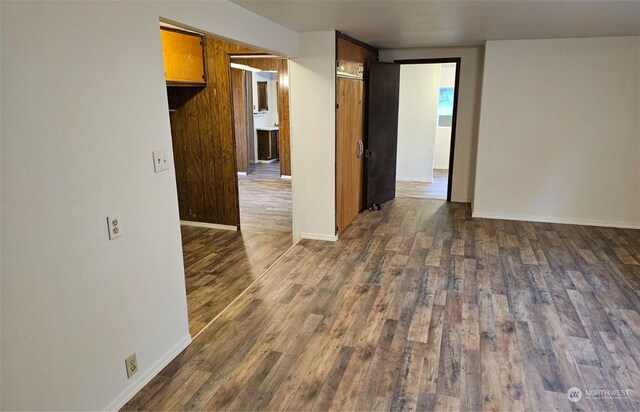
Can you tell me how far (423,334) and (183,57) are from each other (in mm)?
3727

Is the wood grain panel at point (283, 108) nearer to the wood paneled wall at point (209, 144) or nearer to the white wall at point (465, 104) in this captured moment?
the white wall at point (465, 104)

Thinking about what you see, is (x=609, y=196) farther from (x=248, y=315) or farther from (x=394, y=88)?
(x=248, y=315)

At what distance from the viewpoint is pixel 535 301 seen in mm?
3215

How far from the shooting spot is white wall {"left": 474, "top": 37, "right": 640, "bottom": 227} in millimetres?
4844

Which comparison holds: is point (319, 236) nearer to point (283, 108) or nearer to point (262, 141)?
point (283, 108)

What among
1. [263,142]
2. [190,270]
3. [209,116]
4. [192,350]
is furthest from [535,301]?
[263,142]

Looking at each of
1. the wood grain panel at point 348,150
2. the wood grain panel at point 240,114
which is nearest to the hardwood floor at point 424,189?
the wood grain panel at point 348,150

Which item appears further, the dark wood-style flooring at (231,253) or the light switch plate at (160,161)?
the dark wood-style flooring at (231,253)

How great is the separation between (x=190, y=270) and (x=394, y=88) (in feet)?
12.2

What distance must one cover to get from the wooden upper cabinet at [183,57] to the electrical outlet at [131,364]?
3059 mm

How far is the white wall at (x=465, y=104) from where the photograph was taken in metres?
5.86

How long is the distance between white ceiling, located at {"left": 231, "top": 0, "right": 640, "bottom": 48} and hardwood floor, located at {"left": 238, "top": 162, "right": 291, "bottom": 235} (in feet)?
8.27

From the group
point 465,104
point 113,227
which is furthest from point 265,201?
point 113,227

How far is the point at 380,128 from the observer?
578 cm
